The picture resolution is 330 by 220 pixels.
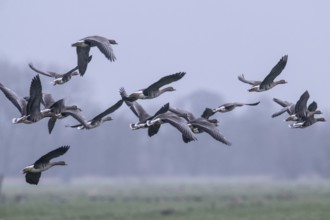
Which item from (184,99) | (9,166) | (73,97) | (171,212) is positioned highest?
(184,99)

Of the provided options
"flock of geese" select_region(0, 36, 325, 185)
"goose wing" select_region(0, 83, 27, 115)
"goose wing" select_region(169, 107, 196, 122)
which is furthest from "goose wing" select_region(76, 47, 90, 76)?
"goose wing" select_region(169, 107, 196, 122)

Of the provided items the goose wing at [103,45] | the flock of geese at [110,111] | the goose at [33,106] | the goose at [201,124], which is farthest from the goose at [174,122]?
the goose at [33,106]

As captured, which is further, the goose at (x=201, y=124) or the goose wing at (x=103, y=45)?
the goose at (x=201, y=124)

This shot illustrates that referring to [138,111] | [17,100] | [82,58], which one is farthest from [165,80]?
[17,100]

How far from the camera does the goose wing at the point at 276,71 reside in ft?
71.4

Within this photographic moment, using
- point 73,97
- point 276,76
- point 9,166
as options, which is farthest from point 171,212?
point 9,166

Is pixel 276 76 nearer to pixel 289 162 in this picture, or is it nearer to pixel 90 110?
pixel 289 162

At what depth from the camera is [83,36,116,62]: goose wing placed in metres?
20.0

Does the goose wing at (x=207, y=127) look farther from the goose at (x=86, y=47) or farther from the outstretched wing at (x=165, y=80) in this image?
the goose at (x=86, y=47)

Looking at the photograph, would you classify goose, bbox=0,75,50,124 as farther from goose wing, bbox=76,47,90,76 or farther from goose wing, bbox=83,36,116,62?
goose wing, bbox=83,36,116,62

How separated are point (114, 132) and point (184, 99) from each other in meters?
53.9

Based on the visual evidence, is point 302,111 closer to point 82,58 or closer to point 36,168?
point 82,58

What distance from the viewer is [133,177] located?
145m

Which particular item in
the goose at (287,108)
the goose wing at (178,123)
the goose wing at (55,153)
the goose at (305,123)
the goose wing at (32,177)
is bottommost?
the goose wing at (32,177)
